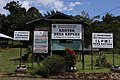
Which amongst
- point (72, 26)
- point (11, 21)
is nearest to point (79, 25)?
point (72, 26)

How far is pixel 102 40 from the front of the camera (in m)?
20.5

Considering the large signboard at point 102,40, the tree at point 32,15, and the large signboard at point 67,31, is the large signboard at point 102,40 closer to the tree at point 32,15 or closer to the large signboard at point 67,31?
the large signboard at point 67,31

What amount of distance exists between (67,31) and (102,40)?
247 cm

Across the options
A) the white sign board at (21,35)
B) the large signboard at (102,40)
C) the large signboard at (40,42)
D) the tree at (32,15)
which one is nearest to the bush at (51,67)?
the large signboard at (40,42)

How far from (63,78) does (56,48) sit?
6106 mm

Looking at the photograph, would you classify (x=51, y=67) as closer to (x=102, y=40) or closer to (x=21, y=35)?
(x=21, y=35)

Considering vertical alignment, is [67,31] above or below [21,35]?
above

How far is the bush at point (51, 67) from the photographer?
1716 cm

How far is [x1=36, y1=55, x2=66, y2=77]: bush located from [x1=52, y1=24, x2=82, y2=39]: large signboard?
2.90m

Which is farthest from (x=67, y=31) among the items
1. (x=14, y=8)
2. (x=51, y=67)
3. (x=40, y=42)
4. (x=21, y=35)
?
(x=14, y=8)

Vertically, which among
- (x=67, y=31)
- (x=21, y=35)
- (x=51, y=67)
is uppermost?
(x=67, y=31)

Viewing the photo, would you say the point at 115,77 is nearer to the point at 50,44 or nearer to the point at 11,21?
the point at 50,44

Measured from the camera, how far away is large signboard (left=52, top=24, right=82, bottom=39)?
66.8ft

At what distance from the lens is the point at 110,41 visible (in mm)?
20438
